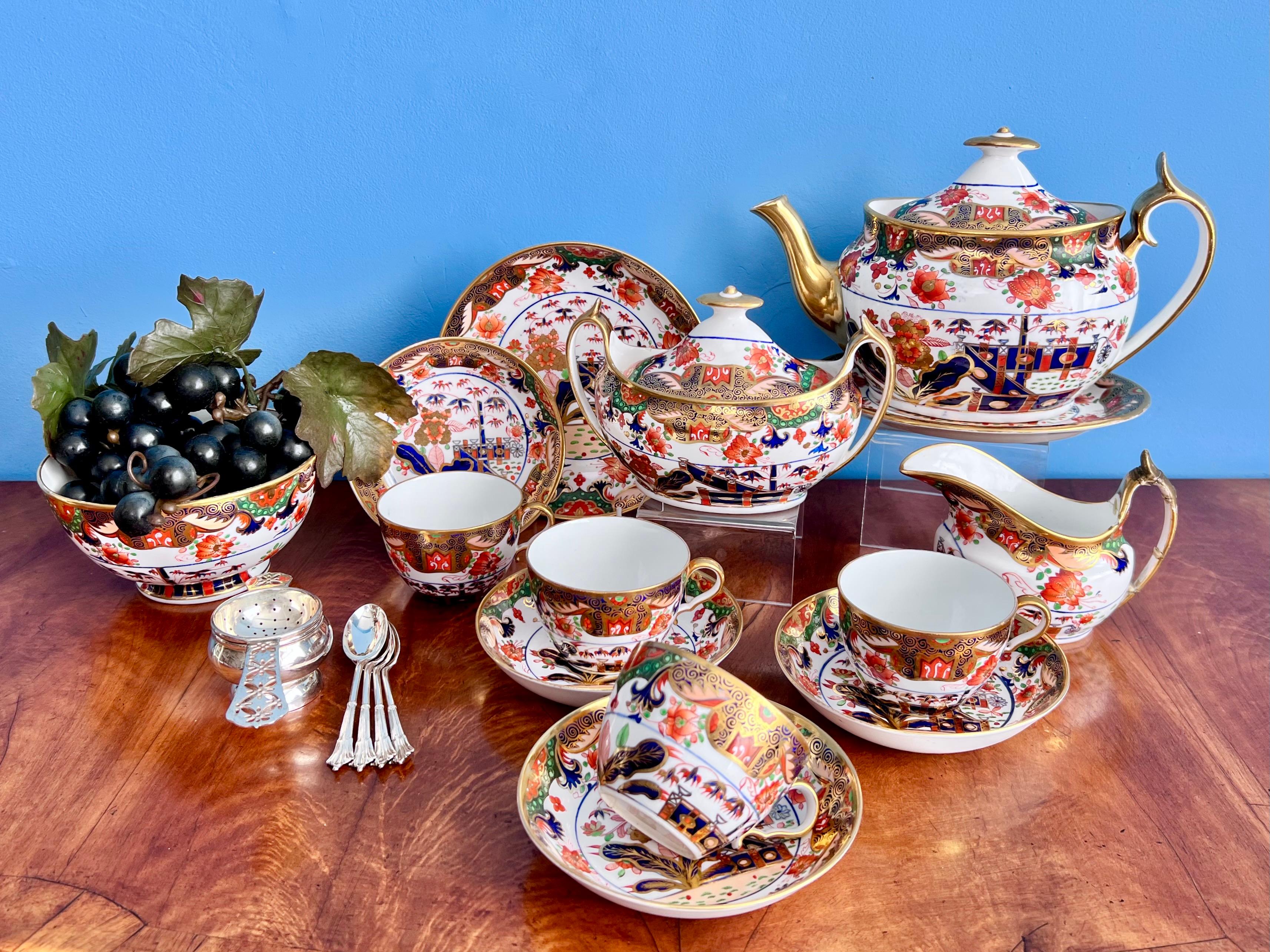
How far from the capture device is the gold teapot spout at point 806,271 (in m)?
0.97

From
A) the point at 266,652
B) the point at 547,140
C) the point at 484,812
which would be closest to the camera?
the point at 484,812

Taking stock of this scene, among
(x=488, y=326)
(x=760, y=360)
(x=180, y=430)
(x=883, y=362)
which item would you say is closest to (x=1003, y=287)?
(x=883, y=362)

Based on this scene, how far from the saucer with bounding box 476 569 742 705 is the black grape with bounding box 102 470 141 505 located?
32cm

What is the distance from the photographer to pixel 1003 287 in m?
0.85

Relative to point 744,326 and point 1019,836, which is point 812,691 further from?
point 744,326

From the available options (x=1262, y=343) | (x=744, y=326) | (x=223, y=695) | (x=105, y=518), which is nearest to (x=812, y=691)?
(x=744, y=326)

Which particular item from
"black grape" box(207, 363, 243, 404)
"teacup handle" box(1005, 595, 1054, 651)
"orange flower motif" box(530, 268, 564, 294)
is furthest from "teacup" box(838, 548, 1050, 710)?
"black grape" box(207, 363, 243, 404)

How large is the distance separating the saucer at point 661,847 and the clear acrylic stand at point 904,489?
0.42 m

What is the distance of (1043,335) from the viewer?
86cm

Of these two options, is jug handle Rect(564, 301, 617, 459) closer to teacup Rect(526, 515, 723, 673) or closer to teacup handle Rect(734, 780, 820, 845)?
teacup Rect(526, 515, 723, 673)

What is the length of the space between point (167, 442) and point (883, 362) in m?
0.69

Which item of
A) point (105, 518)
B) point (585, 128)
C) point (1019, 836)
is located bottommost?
point (1019, 836)

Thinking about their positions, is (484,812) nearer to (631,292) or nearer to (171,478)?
(171,478)

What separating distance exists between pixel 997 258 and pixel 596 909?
64 cm
